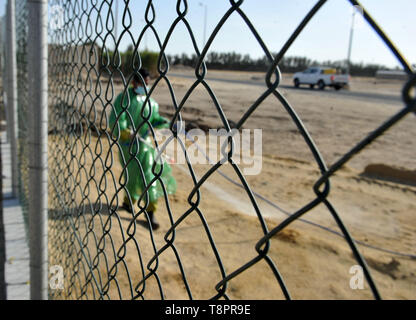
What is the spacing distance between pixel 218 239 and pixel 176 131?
4.10 m

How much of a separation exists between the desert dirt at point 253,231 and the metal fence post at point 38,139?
196 mm

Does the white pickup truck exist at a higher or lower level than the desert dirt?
higher

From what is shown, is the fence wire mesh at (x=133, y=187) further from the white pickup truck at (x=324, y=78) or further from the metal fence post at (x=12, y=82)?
the white pickup truck at (x=324, y=78)

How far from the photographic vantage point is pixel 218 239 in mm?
5062

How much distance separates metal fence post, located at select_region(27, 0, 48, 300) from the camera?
2033 millimetres

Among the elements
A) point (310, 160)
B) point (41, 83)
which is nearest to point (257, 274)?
point (41, 83)

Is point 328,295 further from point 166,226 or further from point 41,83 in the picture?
point 41,83

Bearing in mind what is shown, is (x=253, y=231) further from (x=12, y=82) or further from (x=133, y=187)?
(x=12, y=82)

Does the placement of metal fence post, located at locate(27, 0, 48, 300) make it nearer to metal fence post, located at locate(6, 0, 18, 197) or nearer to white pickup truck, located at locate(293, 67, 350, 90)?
metal fence post, located at locate(6, 0, 18, 197)

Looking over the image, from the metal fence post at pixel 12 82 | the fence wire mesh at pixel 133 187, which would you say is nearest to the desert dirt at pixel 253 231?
the fence wire mesh at pixel 133 187

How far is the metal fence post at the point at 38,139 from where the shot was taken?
6.67 ft

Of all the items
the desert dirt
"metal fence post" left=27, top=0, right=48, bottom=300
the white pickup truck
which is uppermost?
the white pickup truck

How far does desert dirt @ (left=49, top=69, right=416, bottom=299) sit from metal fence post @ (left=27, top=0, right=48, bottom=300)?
0.20m

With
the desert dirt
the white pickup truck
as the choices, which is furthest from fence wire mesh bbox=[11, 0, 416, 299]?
the white pickup truck
